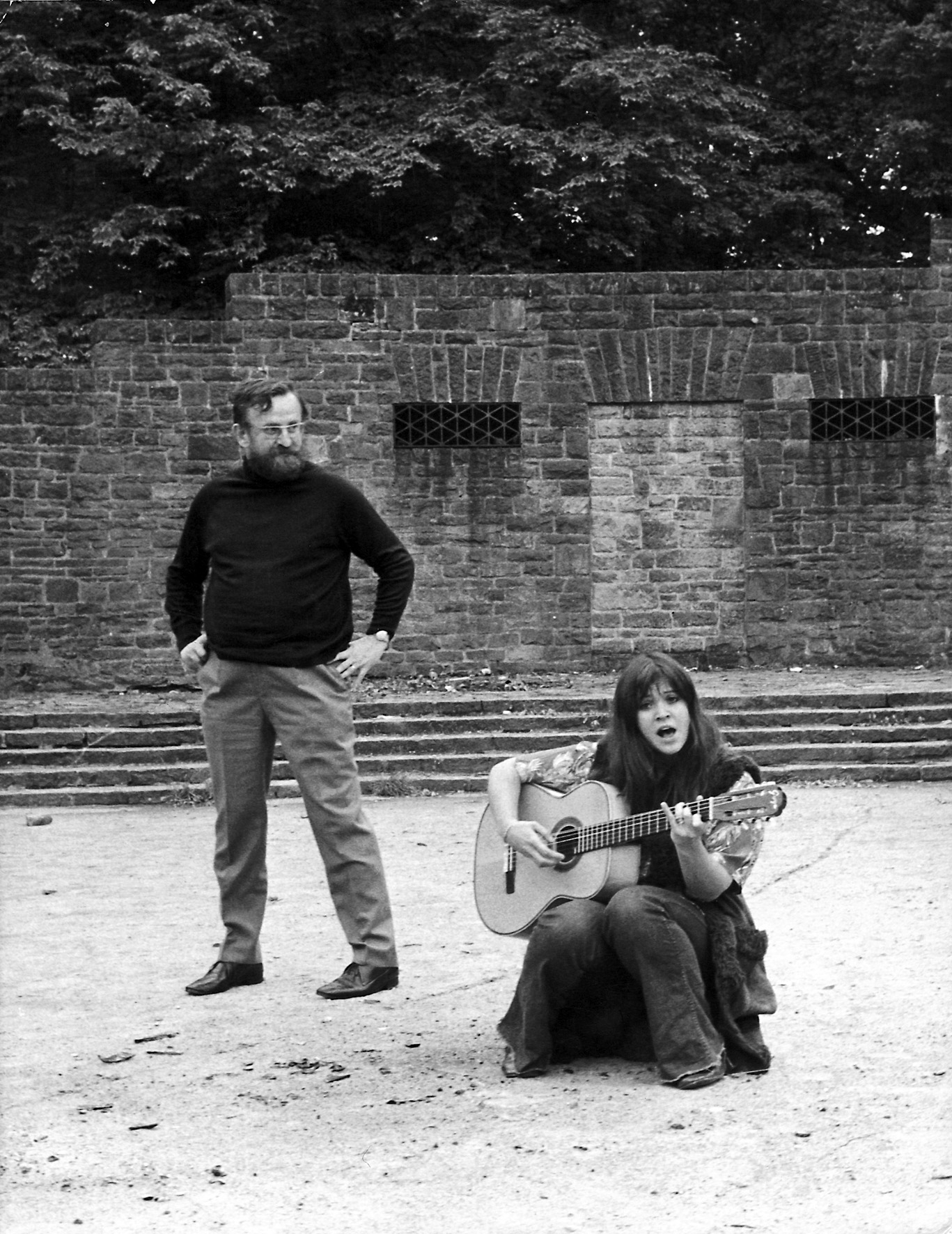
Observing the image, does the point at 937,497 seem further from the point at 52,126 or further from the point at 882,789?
the point at 52,126

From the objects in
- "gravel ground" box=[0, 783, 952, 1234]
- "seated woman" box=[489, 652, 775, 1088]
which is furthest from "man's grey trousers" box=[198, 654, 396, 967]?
"seated woman" box=[489, 652, 775, 1088]

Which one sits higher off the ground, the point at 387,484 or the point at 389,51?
the point at 389,51

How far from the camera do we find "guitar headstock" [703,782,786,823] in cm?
436

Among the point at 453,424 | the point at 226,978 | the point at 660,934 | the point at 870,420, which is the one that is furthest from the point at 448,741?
the point at 660,934

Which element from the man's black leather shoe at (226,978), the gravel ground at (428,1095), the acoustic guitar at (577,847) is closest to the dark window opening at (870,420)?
the gravel ground at (428,1095)

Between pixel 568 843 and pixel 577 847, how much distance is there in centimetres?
4

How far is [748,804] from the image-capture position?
4359mm

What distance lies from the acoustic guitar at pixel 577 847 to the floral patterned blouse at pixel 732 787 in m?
0.04

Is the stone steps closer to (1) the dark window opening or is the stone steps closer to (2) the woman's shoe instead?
(1) the dark window opening

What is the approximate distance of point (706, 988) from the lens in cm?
464

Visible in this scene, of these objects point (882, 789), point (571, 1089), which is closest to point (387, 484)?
point (882, 789)

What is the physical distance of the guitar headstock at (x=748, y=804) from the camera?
4.36 metres

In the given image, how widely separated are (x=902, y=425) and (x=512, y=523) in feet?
11.9

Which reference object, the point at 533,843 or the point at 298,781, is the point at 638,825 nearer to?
the point at 533,843
